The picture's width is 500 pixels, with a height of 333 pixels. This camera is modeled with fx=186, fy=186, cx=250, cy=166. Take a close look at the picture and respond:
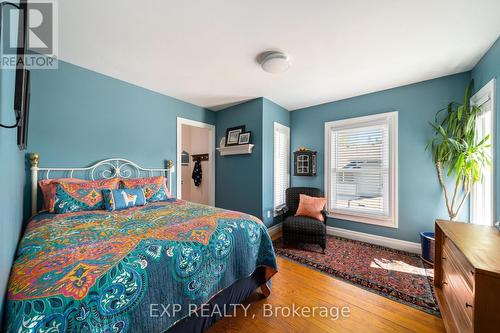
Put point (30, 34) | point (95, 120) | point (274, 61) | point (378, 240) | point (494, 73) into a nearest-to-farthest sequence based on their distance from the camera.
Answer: point (30, 34) < point (494, 73) < point (274, 61) < point (95, 120) < point (378, 240)

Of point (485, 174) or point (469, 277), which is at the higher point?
point (485, 174)

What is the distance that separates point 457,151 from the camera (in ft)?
7.41

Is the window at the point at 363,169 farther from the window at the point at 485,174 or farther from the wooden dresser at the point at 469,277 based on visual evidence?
the wooden dresser at the point at 469,277

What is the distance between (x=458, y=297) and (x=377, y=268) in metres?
1.11

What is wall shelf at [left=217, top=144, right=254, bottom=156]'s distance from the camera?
3.33m

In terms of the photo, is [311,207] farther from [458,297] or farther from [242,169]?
[458,297]

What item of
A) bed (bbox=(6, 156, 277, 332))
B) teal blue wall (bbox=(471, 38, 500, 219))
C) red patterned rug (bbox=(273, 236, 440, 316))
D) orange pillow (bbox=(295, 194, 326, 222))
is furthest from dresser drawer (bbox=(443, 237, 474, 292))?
orange pillow (bbox=(295, 194, 326, 222))

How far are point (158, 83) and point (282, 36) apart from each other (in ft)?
6.39

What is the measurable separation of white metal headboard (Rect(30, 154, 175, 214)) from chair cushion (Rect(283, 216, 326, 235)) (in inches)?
81.8

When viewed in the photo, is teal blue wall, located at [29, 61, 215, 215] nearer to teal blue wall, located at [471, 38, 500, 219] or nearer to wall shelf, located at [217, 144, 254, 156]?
wall shelf, located at [217, 144, 254, 156]

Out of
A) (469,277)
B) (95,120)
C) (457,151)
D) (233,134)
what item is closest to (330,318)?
(469,277)

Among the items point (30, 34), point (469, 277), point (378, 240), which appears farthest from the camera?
point (378, 240)

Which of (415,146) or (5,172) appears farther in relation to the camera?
(415,146)

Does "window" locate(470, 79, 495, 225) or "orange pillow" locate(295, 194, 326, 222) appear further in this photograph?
"orange pillow" locate(295, 194, 326, 222)
